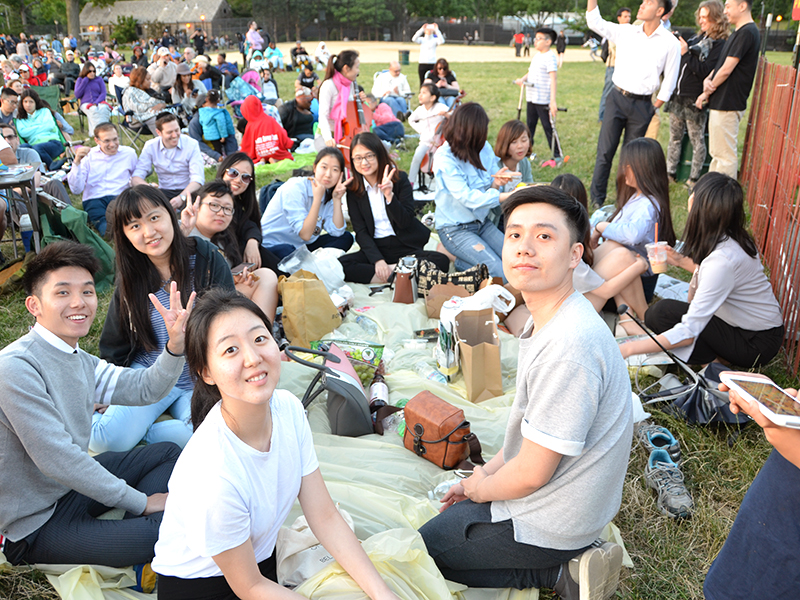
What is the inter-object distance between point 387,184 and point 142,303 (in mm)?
2703

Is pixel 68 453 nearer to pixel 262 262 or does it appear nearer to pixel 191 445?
pixel 191 445

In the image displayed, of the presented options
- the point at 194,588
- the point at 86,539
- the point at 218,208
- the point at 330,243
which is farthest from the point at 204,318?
the point at 330,243

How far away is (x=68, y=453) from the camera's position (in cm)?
221

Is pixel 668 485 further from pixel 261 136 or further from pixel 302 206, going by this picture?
pixel 261 136

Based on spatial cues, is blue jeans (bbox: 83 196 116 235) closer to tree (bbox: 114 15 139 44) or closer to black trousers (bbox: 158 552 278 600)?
black trousers (bbox: 158 552 278 600)

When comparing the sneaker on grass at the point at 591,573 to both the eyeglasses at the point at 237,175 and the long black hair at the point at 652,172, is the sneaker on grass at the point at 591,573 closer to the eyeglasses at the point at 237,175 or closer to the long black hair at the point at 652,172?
the long black hair at the point at 652,172

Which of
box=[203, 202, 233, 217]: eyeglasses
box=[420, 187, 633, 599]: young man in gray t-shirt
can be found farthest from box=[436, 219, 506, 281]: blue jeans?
box=[420, 187, 633, 599]: young man in gray t-shirt

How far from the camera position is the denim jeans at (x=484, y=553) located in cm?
214

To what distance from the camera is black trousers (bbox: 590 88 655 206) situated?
6.80m

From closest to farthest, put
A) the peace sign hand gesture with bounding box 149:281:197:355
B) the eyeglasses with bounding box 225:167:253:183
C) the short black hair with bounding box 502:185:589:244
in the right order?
1. the short black hair with bounding box 502:185:589:244
2. the peace sign hand gesture with bounding box 149:281:197:355
3. the eyeglasses with bounding box 225:167:253:183

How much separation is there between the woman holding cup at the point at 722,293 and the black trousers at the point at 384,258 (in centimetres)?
206

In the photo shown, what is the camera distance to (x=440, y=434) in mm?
3127

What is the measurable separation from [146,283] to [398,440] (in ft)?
5.26

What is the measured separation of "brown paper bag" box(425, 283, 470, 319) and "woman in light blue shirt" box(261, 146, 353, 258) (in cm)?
132
